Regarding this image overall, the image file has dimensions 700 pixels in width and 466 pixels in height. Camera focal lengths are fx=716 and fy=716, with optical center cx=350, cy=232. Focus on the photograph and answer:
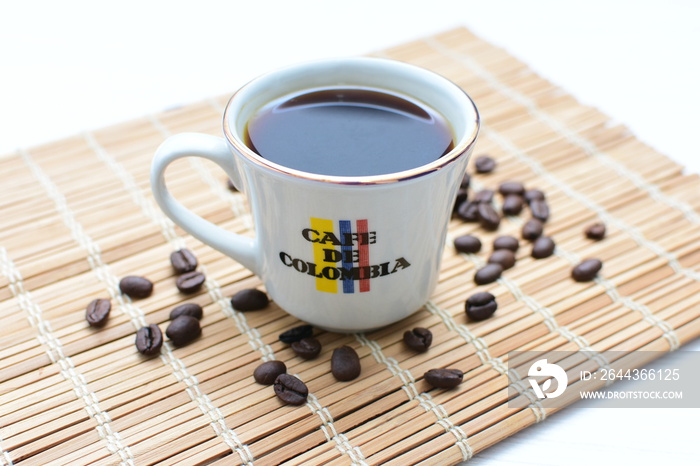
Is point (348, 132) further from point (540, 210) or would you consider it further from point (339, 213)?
point (540, 210)

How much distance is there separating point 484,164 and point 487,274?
37cm

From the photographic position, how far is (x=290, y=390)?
1.07 m

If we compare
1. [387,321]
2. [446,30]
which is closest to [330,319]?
[387,321]

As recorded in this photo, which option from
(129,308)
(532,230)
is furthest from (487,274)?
(129,308)

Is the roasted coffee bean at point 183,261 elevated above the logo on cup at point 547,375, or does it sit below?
above

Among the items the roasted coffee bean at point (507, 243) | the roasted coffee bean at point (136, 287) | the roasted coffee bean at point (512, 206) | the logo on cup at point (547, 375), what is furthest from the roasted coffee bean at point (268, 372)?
the roasted coffee bean at point (512, 206)

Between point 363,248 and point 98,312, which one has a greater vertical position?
point 363,248

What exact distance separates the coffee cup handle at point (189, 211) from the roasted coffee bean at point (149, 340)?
165mm

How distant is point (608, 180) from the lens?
1.51 metres

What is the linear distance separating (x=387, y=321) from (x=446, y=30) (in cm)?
115

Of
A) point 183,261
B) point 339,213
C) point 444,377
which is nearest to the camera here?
point 339,213

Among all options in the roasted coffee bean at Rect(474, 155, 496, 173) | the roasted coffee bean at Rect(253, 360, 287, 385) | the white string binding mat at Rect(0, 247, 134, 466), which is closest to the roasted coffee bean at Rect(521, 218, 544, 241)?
the roasted coffee bean at Rect(474, 155, 496, 173)

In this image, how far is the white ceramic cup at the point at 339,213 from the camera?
0.94 metres

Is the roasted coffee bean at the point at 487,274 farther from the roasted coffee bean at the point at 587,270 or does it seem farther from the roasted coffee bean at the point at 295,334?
the roasted coffee bean at the point at 295,334
